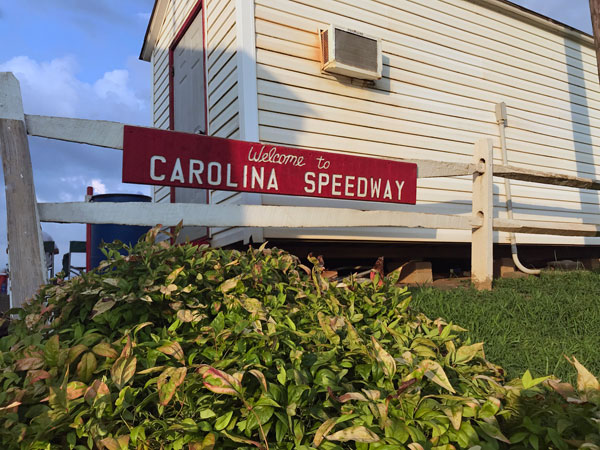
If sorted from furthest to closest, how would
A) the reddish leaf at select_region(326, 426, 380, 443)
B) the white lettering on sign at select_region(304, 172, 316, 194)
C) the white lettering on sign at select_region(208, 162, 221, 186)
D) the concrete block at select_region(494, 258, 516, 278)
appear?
the concrete block at select_region(494, 258, 516, 278), the white lettering on sign at select_region(304, 172, 316, 194), the white lettering on sign at select_region(208, 162, 221, 186), the reddish leaf at select_region(326, 426, 380, 443)

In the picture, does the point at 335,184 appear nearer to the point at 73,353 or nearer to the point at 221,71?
the point at 221,71

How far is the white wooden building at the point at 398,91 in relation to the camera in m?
5.50

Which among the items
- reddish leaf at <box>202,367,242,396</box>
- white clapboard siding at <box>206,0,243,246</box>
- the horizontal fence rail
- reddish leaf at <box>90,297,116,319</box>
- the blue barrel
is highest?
white clapboard siding at <box>206,0,243,246</box>

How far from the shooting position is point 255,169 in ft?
12.7

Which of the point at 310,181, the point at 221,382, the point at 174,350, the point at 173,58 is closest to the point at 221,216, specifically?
the point at 310,181

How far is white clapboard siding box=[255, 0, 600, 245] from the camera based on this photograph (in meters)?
5.60

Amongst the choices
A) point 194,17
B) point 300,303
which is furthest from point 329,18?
point 300,303

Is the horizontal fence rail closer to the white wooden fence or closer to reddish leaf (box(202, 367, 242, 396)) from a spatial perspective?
the white wooden fence

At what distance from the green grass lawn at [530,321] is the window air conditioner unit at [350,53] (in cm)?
282

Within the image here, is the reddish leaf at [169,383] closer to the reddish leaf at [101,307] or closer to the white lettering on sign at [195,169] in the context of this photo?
the reddish leaf at [101,307]

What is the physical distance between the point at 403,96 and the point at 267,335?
18.1 feet

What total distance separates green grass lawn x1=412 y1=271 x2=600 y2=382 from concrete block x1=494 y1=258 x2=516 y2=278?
7.13ft

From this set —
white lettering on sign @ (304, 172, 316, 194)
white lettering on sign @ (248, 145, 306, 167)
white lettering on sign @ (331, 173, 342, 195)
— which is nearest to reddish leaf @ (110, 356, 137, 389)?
white lettering on sign @ (248, 145, 306, 167)

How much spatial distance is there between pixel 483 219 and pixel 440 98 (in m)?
2.57
